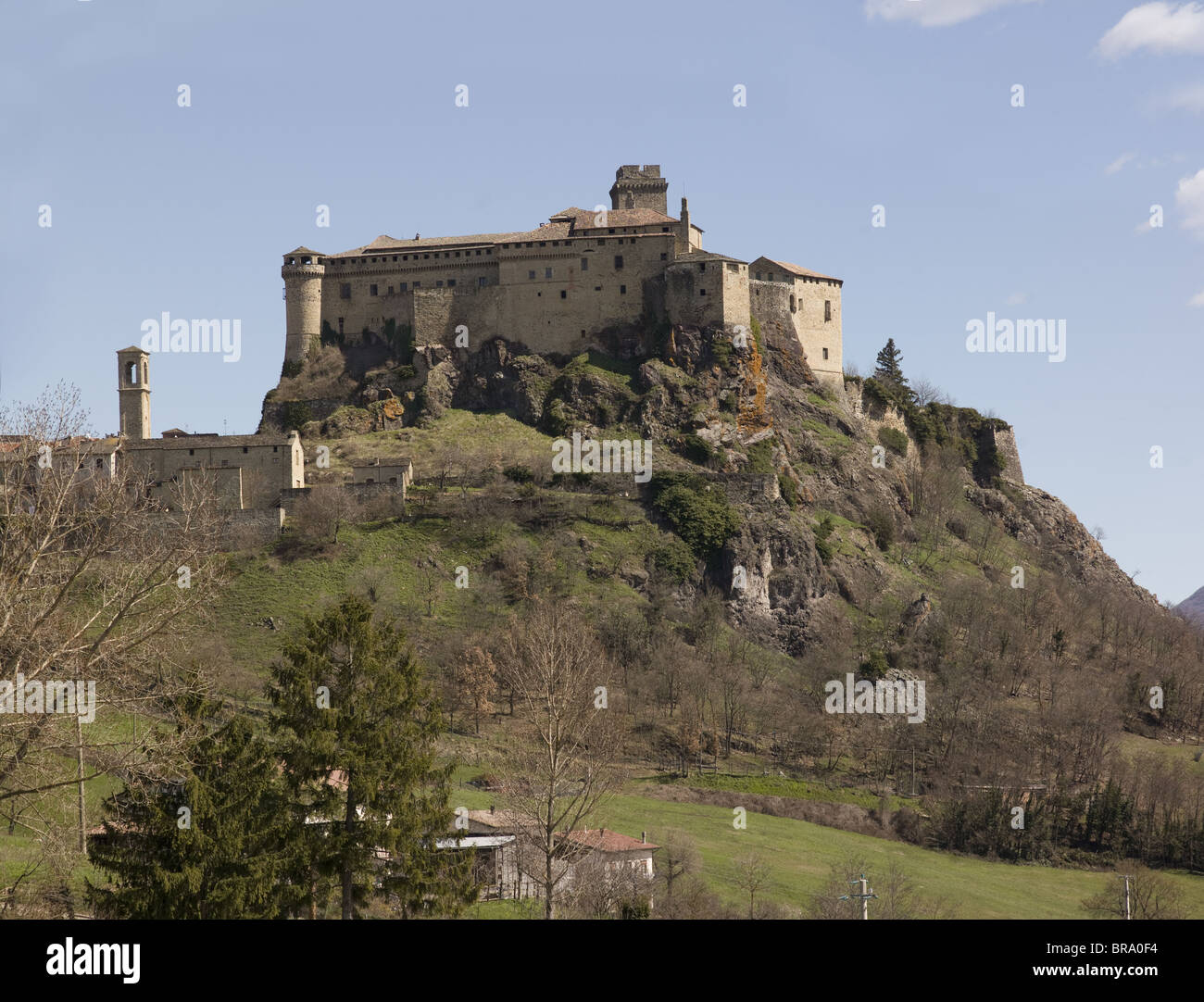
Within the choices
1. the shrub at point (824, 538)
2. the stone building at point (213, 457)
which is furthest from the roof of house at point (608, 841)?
the shrub at point (824, 538)

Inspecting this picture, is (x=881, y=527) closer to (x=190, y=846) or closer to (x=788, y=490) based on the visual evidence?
(x=788, y=490)

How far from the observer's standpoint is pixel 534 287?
313ft

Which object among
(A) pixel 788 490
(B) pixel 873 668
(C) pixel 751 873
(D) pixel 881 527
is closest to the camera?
(C) pixel 751 873

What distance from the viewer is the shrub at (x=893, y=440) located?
4092 inches

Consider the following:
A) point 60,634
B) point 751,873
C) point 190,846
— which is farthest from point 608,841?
point 60,634

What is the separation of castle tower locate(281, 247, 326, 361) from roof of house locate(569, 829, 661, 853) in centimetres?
5711

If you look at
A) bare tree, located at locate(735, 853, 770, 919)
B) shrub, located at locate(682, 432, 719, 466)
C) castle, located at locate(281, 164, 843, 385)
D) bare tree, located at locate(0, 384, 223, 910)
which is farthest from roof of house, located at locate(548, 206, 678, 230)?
bare tree, located at locate(0, 384, 223, 910)

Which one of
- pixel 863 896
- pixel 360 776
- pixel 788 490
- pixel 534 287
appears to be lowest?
pixel 863 896

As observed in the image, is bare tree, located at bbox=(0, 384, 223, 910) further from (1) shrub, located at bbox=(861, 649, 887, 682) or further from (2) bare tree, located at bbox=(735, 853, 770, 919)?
(1) shrub, located at bbox=(861, 649, 887, 682)

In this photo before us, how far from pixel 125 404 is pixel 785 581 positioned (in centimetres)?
4058

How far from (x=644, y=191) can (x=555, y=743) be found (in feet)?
236

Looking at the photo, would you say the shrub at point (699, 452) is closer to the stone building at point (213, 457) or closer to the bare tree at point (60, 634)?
the stone building at point (213, 457)
